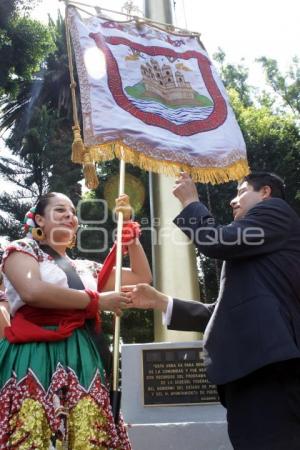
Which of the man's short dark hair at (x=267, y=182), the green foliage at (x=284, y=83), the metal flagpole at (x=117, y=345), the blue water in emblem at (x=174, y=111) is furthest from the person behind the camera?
the green foliage at (x=284, y=83)

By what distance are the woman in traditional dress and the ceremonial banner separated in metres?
1.25

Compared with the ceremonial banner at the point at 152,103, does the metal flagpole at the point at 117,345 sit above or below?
below

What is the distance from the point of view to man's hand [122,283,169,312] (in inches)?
117

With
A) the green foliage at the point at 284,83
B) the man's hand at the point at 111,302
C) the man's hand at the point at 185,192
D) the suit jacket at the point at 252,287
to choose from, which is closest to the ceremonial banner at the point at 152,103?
the man's hand at the point at 185,192

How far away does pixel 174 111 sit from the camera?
12.8 ft

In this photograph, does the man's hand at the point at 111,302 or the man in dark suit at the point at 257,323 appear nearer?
the man in dark suit at the point at 257,323

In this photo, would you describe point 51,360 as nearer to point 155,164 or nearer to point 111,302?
point 111,302

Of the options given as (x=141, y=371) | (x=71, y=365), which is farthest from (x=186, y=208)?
(x=141, y=371)

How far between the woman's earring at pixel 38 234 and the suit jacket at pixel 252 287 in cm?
66

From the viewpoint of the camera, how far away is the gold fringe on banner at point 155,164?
358 cm

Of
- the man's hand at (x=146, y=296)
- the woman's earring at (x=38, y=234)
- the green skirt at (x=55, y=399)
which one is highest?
the woman's earring at (x=38, y=234)

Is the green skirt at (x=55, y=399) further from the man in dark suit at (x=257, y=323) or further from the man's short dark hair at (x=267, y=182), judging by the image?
the man's short dark hair at (x=267, y=182)

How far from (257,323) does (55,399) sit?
2.84ft

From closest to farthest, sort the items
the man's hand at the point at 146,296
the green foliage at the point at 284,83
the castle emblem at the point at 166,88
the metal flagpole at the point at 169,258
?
the man's hand at the point at 146,296 < the castle emblem at the point at 166,88 < the metal flagpole at the point at 169,258 < the green foliage at the point at 284,83
